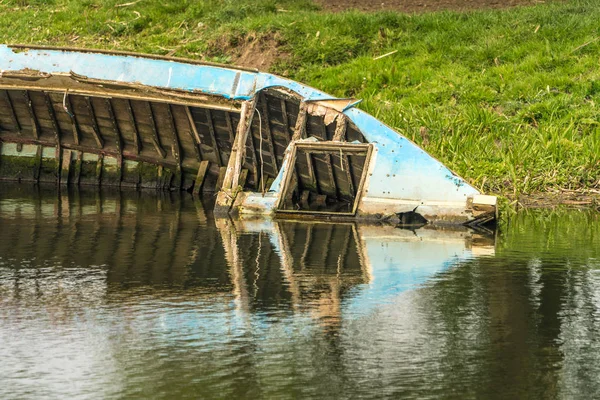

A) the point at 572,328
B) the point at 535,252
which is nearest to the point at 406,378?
the point at 572,328

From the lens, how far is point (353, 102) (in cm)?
1491

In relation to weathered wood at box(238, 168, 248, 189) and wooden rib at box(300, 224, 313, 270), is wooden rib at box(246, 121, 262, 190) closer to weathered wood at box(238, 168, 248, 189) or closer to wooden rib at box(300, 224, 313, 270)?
weathered wood at box(238, 168, 248, 189)

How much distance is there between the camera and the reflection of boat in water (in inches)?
387

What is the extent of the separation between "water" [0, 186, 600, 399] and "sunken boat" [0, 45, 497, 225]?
66 cm

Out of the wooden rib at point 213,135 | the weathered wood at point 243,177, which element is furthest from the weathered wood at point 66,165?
the weathered wood at point 243,177

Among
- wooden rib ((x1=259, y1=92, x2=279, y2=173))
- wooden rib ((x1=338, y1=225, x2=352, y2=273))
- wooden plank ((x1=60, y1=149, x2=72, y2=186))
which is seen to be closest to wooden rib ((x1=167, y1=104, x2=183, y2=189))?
wooden rib ((x1=259, y1=92, x2=279, y2=173))

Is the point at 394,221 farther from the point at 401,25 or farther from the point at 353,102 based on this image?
the point at 401,25

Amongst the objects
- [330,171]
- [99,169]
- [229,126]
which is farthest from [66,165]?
[330,171]

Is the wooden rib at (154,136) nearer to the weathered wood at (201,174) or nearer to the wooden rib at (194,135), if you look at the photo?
the wooden rib at (194,135)

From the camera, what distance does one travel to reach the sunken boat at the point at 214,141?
14273mm

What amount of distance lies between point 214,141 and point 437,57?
18.9 ft

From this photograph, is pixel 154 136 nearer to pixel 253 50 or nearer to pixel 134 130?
pixel 134 130

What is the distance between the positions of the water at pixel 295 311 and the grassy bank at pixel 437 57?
3090 millimetres

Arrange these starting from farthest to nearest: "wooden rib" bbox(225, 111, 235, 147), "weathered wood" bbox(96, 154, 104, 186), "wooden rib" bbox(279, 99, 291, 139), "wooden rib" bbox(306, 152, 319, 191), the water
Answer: "weathered wood" bbox(96, 154, 104, 186)
"wooden rib" bbox(225, 111, 235, 147)
"wooden rib" bbox(279, 99, 291, 139)
"wooden rib" bbox(306, 152, 319, 191)
the water
